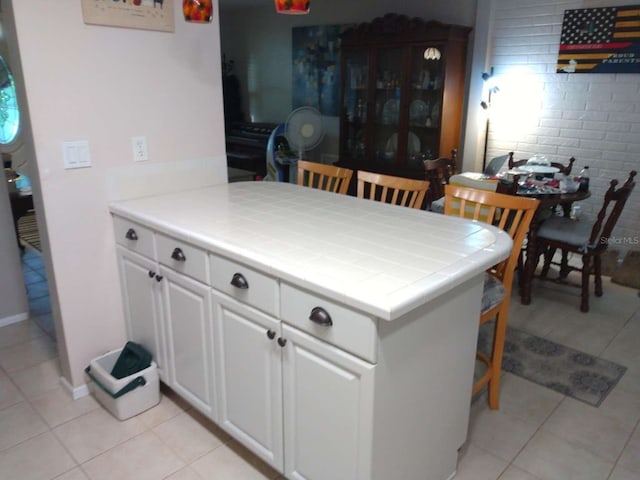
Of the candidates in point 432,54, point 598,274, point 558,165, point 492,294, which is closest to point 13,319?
point 492,294

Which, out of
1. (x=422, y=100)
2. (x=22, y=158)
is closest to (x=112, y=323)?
(x=422, y=100)

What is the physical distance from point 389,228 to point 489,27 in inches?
127

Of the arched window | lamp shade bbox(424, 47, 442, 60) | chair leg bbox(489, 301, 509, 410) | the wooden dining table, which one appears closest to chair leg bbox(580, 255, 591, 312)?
the wooden dining table

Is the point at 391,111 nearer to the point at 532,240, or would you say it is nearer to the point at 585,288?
the point at 532,240

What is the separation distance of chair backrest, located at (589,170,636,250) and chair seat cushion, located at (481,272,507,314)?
1.40 metres

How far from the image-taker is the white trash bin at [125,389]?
7.04ft

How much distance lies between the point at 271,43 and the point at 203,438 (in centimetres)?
543

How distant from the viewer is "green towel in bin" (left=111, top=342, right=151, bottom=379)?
7.44ft

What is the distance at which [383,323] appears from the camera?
129cm

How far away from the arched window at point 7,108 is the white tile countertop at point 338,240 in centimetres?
409

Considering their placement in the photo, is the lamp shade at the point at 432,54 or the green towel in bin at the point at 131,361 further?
the lamp shade at the point at 432,54

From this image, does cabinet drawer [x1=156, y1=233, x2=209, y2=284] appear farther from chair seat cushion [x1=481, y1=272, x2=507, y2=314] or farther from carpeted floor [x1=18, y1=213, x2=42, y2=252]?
carpeted floor [x1=18, y1=213, x2=42, y2=252]

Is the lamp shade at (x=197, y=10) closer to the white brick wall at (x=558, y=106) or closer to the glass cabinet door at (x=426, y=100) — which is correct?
the glass cabinet door at (x=426, y=100)

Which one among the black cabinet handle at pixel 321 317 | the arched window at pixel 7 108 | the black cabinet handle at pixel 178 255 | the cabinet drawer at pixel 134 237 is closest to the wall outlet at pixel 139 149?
the cabinet drawer at pixel 134 237
